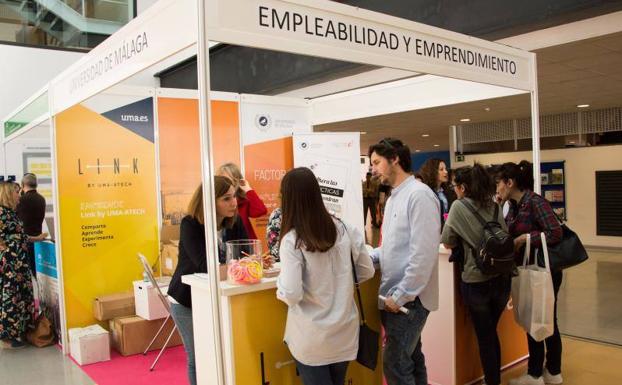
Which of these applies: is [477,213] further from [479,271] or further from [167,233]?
[167,233]

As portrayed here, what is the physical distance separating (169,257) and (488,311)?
3091 millimetres

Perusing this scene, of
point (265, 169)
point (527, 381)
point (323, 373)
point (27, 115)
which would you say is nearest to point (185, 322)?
point (323, 373)

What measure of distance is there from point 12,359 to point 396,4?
4.70m

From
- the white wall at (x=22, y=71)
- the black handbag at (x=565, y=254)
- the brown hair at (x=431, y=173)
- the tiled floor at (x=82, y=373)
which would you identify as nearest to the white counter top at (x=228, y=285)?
the black handbag at (x=565, y=254)

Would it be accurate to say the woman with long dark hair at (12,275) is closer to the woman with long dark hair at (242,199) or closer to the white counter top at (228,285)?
the woman with long dark hair at (242,199)

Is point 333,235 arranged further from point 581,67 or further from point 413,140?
point 413,140

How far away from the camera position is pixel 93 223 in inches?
185

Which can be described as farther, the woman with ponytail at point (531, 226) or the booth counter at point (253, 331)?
the woman with ponytail at point (531, 226)

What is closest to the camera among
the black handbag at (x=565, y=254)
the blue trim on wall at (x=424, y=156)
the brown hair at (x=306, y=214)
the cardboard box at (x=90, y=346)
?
the brown hair at (x=306, y=214)

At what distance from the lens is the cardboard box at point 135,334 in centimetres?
437

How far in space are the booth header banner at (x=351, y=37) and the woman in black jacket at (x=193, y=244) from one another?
729 mm

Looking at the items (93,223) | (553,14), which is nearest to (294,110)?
(93,223)

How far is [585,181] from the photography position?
10141 mm

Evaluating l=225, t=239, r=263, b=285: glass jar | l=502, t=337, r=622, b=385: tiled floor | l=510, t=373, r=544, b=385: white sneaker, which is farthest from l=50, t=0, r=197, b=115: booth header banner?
l=502, t=337, r=622, b=385: tiled floor
